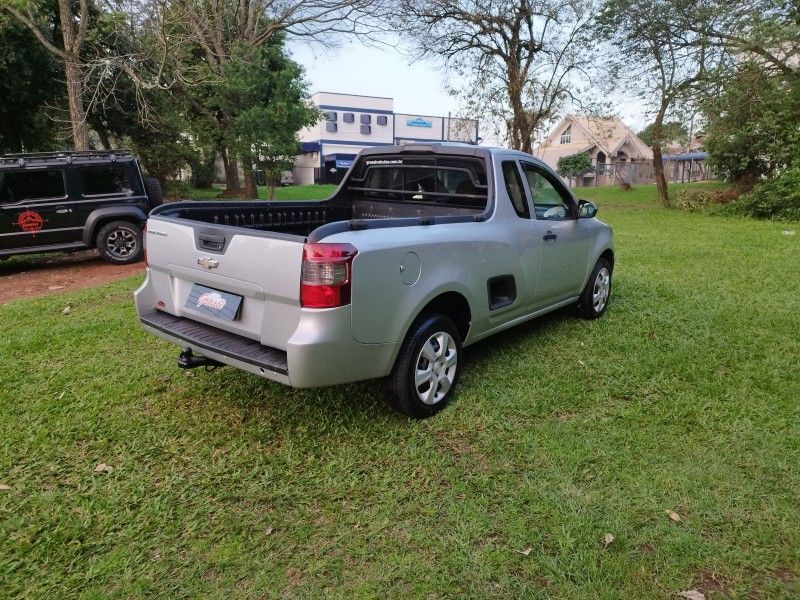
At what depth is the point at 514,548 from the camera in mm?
2453

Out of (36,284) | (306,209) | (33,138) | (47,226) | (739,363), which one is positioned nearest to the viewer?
(739,363)

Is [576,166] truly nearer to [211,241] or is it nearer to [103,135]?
[103,135]

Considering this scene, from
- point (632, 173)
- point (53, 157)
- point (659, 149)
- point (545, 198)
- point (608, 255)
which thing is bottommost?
point (608, 255)

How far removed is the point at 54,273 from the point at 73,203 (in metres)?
1.19

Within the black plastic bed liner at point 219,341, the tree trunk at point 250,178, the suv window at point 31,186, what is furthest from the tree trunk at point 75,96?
the black plastic bed liner at point 219,341

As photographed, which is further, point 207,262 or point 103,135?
point 103,135

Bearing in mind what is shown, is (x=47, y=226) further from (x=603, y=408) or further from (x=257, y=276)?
(x=603, y=408)

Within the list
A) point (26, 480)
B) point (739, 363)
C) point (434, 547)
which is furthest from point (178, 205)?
point (739, 363)

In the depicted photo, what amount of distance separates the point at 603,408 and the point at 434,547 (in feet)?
5.95

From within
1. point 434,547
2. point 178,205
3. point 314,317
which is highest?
point 178,205

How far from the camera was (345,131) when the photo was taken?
177 ft

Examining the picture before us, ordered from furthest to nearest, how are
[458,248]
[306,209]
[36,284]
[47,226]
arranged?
[47,226], [36,284], [306,209], [458,248]

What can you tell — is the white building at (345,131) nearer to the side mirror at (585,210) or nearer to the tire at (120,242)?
the tire at (120,242)

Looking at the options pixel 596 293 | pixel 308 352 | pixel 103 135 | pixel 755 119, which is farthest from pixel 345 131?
pixel 308 352
